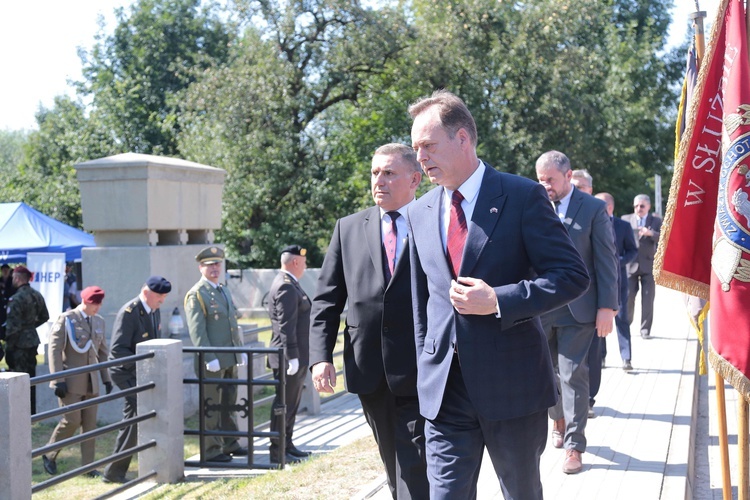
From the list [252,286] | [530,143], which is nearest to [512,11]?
[530,143]

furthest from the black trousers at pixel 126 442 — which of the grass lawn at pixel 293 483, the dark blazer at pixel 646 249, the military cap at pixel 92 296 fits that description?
the dark blazer at pixel 646 249

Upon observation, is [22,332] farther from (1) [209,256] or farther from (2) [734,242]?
(2) [734,242]

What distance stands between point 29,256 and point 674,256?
12507 mm

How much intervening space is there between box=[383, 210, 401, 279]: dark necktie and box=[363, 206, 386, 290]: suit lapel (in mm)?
45

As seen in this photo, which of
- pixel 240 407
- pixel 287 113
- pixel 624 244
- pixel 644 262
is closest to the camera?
pixel 240 407

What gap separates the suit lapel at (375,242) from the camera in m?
4.59

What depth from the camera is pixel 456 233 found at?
369cm

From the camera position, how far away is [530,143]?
82.3 ft

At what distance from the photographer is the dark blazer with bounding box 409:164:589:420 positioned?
3.48 meters

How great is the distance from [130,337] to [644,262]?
24.8ft

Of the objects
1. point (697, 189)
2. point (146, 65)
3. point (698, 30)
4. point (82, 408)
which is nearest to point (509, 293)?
point (697, 189)

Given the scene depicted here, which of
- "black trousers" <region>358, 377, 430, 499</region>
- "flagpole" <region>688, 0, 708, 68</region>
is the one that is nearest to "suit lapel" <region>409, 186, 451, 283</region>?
"black trousers" <region>358, 377, 430, 499</region>

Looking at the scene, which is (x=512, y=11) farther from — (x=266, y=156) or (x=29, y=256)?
(x=29, y=256)

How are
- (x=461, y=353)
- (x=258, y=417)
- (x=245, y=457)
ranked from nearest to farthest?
1. (x=461, y=353)
2. (x=245, y=457)
3. (x=258, y=417)
